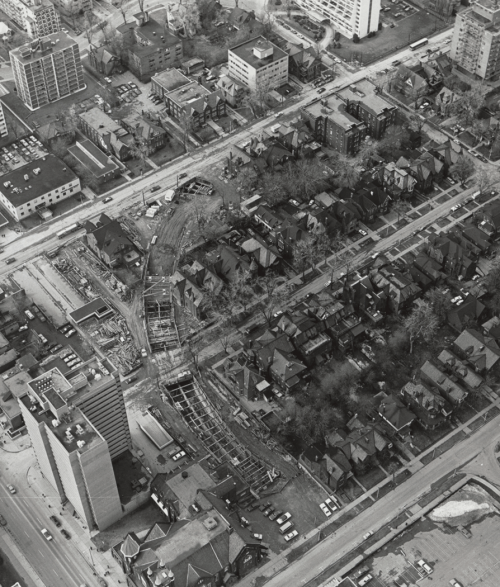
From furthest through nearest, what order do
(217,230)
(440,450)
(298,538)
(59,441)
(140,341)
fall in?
1. (217,230)
2. (140,341)
3. (440,450)
4. (298,538)
5. (59,441)

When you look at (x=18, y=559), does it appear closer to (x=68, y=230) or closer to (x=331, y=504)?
(x=331, y=504)

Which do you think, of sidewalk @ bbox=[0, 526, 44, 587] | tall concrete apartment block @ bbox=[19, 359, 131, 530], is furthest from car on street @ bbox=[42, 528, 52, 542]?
tall concrete apartment block @ bbox=[19, 359, 131, 530]

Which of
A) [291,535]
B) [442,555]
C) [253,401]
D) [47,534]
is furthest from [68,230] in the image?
[442,555]

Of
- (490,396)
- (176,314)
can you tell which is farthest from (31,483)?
(490,396)

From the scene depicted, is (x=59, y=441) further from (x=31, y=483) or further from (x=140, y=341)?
(x=140, y=341)

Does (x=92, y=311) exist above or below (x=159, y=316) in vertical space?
above

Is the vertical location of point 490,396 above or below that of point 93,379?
below
